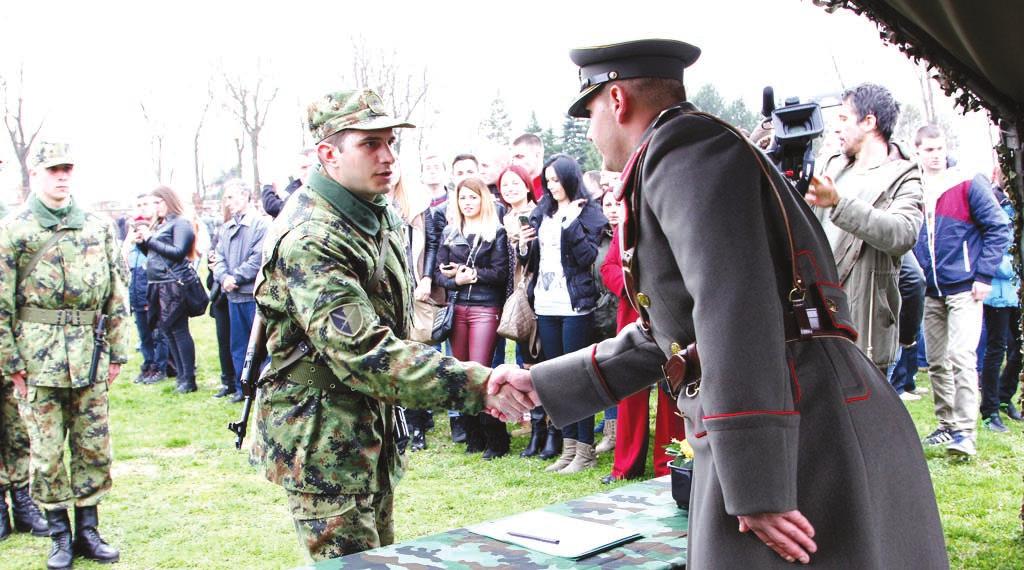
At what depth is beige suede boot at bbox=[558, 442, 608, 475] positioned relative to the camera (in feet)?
21.7

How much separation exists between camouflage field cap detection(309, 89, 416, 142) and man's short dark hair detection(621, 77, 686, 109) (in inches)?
42.3

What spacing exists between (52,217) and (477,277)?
122 inches

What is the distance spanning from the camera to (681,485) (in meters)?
3.69

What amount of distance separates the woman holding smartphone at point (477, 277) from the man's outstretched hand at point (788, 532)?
521 centimetres

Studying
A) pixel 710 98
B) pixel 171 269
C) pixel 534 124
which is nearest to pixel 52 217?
pixel 171 269

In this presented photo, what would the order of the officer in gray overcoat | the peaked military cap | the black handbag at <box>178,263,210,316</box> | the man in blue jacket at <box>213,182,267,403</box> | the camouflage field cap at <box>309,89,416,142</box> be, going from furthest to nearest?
the black handbag at <box>178,263,210,316</box>, the man in blue jacket at <box>213,182,267,403</box>, the camouflage field cap at <box>309,89,416,142</box>, the peaked military cap, the officer in gray overcoat

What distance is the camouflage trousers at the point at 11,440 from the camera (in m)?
5.67

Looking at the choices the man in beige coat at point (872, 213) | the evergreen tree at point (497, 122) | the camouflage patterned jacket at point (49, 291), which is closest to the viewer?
the man in beige coat at point (872, 213)

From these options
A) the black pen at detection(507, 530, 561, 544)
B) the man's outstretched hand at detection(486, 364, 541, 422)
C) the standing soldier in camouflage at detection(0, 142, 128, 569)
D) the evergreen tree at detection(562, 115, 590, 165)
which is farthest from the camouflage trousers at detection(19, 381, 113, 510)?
the evergreen tree at detection(562, 115, 590, 165)

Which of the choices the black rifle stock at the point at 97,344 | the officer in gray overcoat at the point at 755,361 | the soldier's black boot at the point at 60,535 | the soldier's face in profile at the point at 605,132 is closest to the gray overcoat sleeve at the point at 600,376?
the officer in gray overcoat at the point at 755,361

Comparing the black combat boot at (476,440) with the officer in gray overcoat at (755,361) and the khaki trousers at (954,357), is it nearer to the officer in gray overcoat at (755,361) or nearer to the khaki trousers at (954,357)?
the khaki trousers at (954,357)

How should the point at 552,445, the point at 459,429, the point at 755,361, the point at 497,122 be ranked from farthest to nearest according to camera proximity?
1. the point at 497,122
2. the point at 459,429
3. the point at 552,445
4. the point at 755,361

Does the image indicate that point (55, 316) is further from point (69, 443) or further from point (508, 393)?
point (508, 393)

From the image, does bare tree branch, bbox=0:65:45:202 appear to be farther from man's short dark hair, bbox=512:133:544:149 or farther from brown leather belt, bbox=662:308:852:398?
brown leather belt, bbox=662:308:852:398
